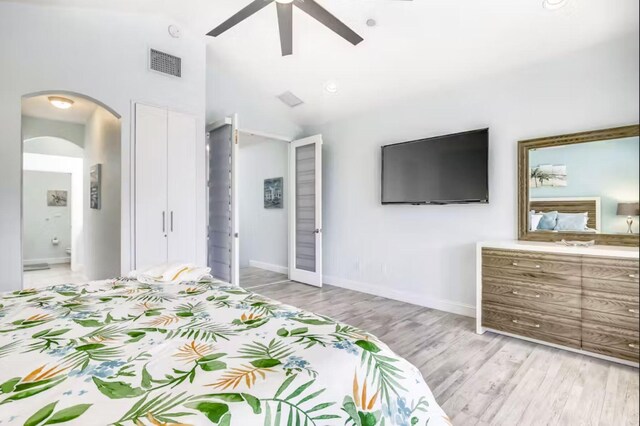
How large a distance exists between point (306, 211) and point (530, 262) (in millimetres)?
2950

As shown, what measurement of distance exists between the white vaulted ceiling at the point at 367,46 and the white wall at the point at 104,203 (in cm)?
137

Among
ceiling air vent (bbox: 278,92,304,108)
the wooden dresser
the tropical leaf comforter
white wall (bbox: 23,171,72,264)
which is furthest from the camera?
white wall (bbox: 23,171,72,264)

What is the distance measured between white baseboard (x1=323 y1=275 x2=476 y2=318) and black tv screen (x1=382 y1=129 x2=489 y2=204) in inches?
41.2

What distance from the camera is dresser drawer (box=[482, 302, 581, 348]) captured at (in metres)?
Result: 1.88

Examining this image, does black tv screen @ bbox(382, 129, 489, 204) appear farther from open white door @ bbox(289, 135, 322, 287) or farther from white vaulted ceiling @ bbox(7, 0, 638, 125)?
open white door @ bbox(289, 135, 322, 287)

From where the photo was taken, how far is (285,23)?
229cm

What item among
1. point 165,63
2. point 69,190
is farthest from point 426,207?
point 69,190

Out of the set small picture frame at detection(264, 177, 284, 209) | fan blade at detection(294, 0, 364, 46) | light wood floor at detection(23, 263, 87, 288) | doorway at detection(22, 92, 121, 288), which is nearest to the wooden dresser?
fan blade at detection(294, 0, 364, 46)

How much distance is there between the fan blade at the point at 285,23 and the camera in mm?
2139

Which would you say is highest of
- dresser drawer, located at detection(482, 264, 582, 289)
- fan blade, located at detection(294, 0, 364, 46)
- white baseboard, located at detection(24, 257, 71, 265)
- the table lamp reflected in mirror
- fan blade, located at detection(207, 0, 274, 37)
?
fan blade, located at detection(207, 0, 274, 37)

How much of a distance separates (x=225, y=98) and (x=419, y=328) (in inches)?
138

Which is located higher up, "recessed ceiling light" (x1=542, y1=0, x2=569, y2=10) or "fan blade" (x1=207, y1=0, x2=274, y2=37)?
"fan blade" (x1=207, y1=0, x2=274, y2=37)

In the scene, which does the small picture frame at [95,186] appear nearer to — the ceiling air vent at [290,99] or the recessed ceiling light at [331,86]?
the ceiling air vent at [290,99]

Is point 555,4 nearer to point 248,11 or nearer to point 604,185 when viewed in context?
point 604,185
